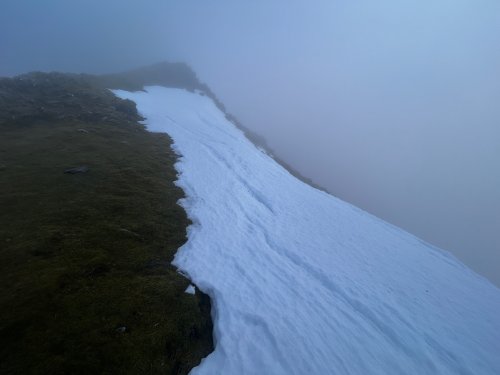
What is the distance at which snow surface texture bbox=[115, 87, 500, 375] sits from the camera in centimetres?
977

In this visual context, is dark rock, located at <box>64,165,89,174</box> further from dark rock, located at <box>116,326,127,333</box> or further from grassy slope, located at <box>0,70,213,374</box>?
dark rock, located at <box>116,326,127,333</box>

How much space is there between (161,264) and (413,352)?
1024cm

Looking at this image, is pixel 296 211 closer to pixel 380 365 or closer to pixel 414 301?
pixel 414 301

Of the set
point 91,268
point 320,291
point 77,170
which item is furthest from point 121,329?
point 77,170

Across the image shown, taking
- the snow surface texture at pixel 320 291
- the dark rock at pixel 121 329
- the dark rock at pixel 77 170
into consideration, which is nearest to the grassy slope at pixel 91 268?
the dark rock at pixel 121 329

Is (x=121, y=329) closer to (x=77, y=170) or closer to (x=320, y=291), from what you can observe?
Result: (x=320, y=291)

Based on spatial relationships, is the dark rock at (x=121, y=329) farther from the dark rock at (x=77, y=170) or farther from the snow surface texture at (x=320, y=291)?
the dark rock at (x=77, y=170)

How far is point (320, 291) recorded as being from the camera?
43.9ft

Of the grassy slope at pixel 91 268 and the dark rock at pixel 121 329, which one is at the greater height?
the dark rock at pixel 121 329

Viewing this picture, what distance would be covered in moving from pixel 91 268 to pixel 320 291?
9.49 m

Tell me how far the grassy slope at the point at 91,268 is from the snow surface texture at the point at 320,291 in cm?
Result: 107

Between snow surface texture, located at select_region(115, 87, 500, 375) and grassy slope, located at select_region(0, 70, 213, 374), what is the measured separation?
1072mm

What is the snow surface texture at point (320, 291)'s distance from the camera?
32.0 ft

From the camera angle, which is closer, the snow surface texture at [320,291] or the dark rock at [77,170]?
the snow surface texture at [320,291]
